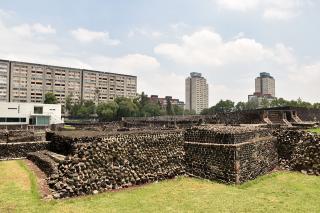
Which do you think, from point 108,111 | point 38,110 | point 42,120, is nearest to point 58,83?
point 108,111

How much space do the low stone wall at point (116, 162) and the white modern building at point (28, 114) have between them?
2245 inches

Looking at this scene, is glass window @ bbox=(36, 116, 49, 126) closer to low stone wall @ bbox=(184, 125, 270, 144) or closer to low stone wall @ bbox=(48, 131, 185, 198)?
low stone wall @ bbox=(48, 131, 185, 198)

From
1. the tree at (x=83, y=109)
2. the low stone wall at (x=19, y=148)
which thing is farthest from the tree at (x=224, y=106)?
the low stone wall at (x=19, y=148)

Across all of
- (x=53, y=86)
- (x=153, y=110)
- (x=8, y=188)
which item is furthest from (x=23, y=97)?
(x=8, y=188)

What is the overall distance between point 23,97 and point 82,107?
26.9 m

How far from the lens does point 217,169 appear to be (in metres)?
14.5

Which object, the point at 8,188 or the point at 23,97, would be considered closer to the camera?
the point at 8,188

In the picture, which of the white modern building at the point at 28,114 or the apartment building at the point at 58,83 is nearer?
the white modern building at the point at 28,114

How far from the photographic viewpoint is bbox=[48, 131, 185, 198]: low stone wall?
12.0 meters

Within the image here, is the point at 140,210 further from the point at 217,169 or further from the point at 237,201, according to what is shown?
the point at 217,169

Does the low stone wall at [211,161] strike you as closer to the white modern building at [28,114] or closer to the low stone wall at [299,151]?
the low stone wall at [299,151]

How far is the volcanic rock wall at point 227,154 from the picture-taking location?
554 inches

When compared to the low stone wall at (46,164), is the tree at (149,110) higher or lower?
higher

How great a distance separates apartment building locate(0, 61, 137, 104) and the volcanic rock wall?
11876 centimetres
